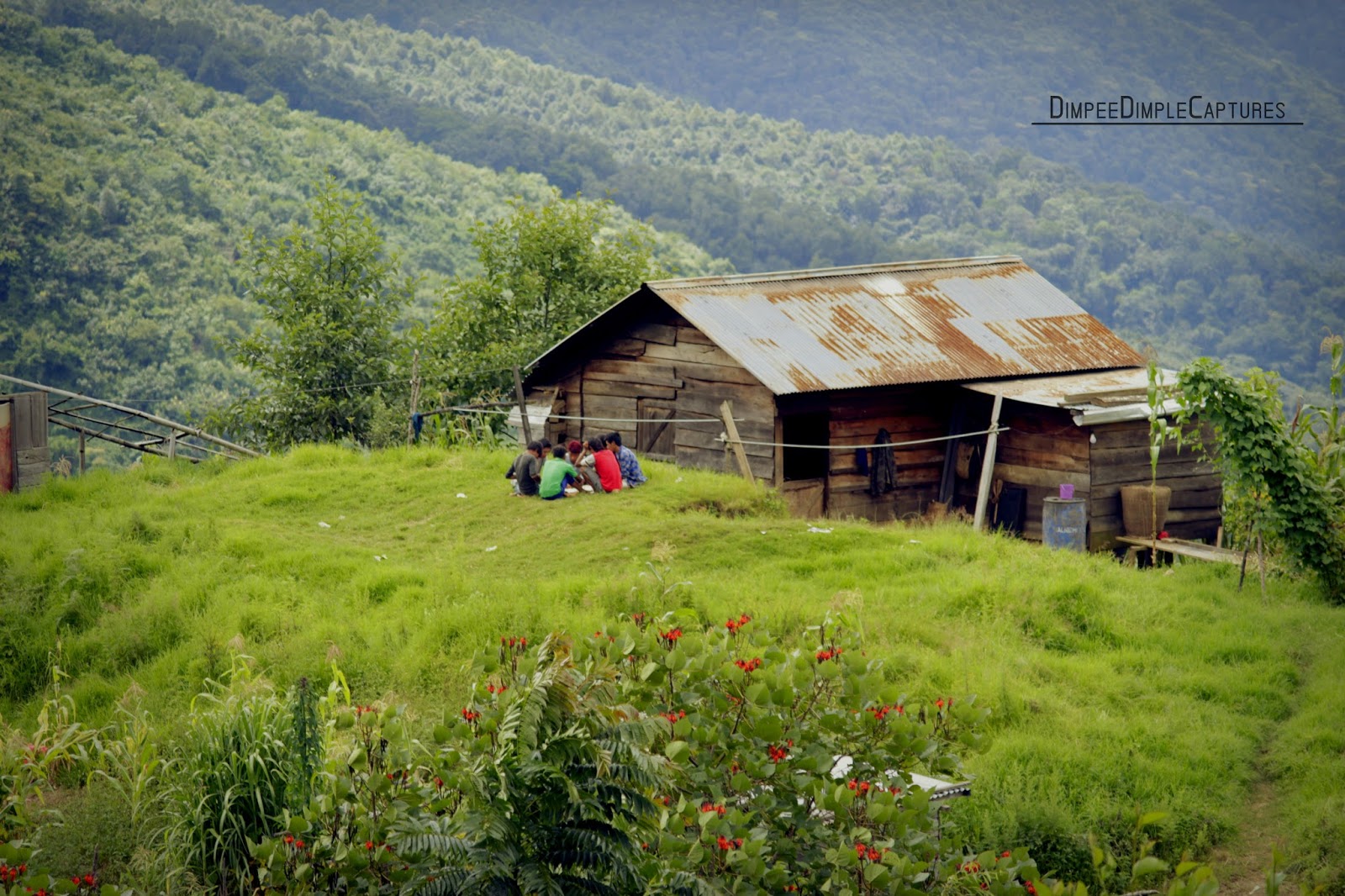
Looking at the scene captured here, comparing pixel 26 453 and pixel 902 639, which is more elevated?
pixel 26 453

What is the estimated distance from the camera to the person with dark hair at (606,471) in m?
16.9

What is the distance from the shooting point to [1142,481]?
1892 cm

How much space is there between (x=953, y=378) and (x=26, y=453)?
1316 cm

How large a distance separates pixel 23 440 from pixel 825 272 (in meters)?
12.8

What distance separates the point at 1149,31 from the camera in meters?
154

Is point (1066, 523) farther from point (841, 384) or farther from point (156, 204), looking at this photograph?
point (156, 204)

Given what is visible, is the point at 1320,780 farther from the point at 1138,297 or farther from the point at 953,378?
the point at 1138,297

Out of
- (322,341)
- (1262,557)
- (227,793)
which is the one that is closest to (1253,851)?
(1262,557)

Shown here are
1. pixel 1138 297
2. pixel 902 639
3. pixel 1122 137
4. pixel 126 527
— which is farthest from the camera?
pixel 1122 137

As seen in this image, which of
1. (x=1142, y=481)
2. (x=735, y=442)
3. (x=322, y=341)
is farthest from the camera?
(x=322, y=341)

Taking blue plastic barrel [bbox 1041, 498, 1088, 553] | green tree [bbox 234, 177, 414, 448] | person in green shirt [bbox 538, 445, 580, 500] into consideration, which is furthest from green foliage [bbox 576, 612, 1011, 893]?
green tree [bbox 234, 177, 414, 448]

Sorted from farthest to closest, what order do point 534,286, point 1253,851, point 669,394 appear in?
1. point 534,286
2. point 669,394
3. point 1253,851

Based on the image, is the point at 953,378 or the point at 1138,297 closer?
the point at 953,378

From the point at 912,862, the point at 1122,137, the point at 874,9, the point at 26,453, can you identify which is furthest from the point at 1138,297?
the point at 874,9
